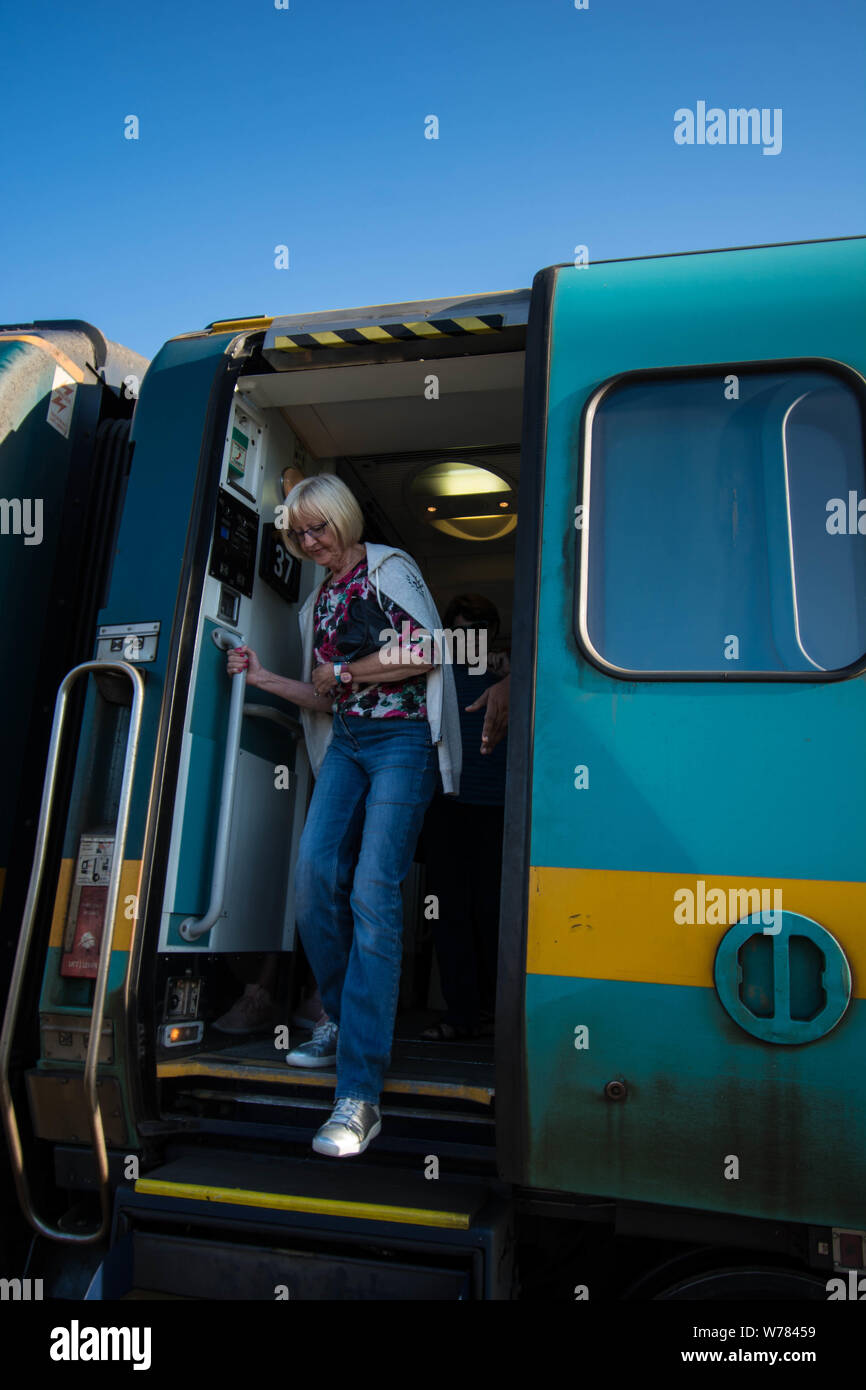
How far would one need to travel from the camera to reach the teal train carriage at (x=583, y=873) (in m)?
2.02

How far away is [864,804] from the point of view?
2.01m

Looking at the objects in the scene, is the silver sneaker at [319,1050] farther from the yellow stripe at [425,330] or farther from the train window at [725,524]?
the yellow stripe at [425,330]

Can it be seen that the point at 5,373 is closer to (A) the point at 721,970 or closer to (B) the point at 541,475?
(B) the point at 541,475

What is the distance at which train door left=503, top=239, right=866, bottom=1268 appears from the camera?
6.49 feet

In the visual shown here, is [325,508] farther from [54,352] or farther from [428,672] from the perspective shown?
[54,352]

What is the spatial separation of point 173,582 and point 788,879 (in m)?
1.91

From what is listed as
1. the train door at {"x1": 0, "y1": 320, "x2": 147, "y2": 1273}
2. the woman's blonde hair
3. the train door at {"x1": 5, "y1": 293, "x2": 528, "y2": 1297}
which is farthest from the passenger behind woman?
the train door at {"x1": 0, "y1": 320, "x2": 147, "y2": 1273}

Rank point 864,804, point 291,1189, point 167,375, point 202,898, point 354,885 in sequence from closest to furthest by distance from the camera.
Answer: point 864,804, point 291,1189, point 354,885, point 202,898, point 167,375

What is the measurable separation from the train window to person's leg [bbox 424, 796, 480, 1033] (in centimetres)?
154

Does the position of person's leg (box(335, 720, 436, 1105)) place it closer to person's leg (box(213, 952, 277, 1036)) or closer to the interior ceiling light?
person's leg (box(213, 952, 277, 1036))

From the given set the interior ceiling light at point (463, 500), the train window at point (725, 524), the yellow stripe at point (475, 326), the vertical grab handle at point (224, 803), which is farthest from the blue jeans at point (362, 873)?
the interior ceiling light at point (463, 500)

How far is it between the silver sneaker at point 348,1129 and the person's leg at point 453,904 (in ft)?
3.40
